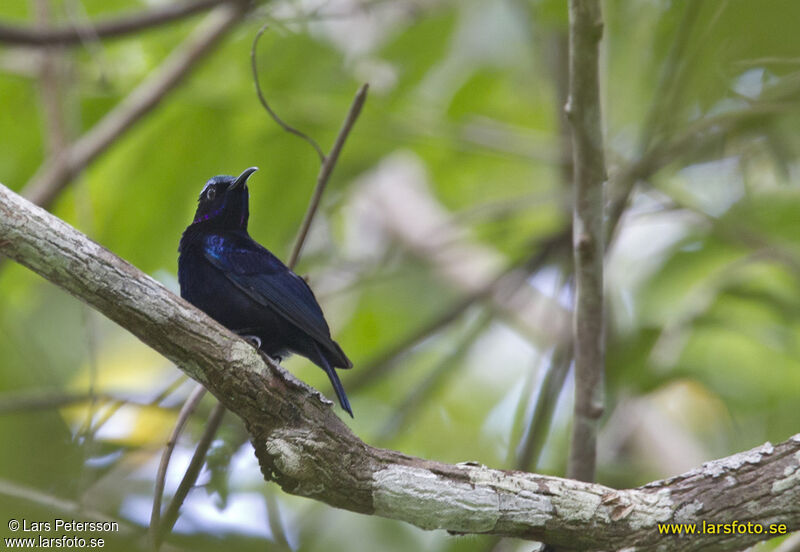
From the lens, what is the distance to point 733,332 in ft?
21.1

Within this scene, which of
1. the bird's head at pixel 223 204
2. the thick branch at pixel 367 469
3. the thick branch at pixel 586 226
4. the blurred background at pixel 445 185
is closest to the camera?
the thick branch at pixel 367 469

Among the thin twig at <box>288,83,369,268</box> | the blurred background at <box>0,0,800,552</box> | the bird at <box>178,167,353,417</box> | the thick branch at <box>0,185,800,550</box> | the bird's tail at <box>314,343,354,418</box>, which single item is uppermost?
the blurred background at <box>0,0,800,552</box>

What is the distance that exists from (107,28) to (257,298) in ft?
9.59

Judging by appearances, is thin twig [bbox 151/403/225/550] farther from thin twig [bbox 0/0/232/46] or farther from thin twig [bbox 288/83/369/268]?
thin twig [bbox 0/0/232/46]

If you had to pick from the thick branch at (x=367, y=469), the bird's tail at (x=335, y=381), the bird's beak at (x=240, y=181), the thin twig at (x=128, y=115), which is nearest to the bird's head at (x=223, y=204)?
the bird's beak at (x=240, y=181)

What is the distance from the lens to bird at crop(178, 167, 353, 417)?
12.1 ft

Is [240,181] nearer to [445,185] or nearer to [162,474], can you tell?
[162,474]

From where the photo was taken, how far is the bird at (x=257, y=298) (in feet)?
12.1

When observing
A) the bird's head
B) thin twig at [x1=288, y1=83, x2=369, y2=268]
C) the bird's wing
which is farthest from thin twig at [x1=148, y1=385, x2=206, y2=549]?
the bird's head

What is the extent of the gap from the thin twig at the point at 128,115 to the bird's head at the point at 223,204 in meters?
1.70

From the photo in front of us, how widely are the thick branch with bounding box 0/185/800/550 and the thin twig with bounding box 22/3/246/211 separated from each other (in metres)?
2.92

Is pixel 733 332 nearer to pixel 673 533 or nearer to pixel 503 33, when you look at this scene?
pixel 503 33

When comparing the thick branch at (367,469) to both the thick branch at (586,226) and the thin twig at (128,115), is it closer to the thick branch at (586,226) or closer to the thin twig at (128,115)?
the thick branch at (586,226)

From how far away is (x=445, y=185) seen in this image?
7.98 meters
